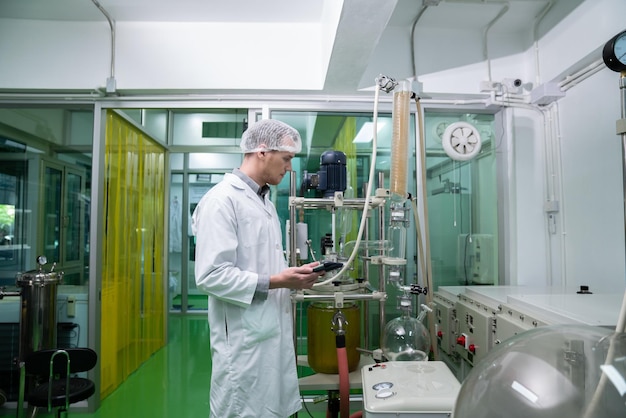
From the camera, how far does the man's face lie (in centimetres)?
154

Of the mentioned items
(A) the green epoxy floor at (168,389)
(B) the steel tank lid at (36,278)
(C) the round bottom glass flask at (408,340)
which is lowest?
(A) the green epoxy floor at (168,389)

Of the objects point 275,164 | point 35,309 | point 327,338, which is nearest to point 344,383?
point 327,338

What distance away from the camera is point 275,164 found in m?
1.55

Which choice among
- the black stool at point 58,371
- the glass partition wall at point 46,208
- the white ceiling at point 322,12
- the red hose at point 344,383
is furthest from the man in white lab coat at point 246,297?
the glass partition wall at point 46,208

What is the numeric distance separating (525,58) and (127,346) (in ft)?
11.9

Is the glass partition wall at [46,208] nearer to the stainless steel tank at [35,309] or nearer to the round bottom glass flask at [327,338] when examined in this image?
the stainless steel tank at [35,309]

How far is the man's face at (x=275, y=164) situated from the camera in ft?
5.04

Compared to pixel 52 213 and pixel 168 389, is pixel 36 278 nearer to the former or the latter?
pixel 52 213

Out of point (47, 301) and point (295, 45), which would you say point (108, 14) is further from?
point (47, 301)

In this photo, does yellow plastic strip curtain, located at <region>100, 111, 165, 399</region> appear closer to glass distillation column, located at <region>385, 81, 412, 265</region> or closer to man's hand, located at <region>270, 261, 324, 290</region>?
man's hand, located at <region>270, 261, 324, 290</region>

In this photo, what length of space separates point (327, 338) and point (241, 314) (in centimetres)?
60

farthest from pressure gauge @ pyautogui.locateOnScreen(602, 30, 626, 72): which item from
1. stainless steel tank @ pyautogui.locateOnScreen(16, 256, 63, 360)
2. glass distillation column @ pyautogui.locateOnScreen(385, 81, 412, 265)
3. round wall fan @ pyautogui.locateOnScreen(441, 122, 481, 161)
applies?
stainless steel tank @ pyautogui.locateOnScreen(16, 256, 63, 360)

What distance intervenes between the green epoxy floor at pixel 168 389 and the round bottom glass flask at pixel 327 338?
679 mm

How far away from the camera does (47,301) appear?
7.25 feet
